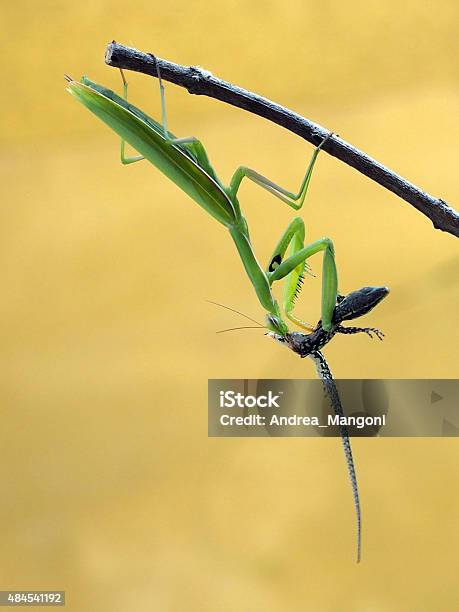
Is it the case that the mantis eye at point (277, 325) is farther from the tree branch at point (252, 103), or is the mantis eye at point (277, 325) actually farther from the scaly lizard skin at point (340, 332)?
the tree branch at point (252, 103)

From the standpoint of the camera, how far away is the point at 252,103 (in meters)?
0.61

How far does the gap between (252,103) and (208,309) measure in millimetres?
960

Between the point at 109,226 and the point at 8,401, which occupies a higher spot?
→ the point at 109,226

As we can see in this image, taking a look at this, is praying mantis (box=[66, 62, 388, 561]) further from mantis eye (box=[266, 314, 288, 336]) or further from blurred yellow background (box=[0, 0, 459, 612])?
blurred yellow background (box=[0, 0, 459, 612])

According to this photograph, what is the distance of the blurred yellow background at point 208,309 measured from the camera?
1478 millimetres

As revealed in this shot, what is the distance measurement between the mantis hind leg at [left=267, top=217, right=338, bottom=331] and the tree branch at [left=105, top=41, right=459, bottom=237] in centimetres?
7

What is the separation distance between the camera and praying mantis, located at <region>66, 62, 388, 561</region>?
0.57 m

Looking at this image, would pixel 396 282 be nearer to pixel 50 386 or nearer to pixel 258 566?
pixel 258 566

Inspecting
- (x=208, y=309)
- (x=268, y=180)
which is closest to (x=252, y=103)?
(x=268, y=180)

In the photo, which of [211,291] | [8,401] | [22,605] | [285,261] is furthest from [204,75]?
[22,605]

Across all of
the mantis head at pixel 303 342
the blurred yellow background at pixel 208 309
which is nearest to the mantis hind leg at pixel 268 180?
the mantis head at pixel 303 342

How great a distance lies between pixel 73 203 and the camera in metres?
1.61

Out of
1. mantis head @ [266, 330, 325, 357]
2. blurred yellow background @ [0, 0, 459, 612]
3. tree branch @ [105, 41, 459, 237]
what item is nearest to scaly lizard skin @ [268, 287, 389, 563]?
mantis head @ [266, 330, 325, 357]

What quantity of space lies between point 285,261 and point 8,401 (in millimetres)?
1066
